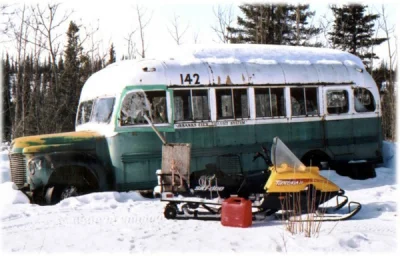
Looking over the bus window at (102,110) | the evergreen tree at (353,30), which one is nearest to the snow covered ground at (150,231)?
the bus window at (102,110)

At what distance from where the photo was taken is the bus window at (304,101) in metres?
10.2

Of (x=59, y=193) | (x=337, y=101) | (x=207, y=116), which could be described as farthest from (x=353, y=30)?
(x=59, y=193)

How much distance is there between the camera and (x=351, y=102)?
35.5 feet

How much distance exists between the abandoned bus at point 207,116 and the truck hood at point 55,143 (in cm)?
2

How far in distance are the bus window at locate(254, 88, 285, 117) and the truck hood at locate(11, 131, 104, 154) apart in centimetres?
343

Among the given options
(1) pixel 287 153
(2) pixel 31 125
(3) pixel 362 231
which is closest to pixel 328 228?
(3) pixel 362 231

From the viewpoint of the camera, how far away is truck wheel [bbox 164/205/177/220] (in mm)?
6825

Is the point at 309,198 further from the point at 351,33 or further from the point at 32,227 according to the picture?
the point at 351,33

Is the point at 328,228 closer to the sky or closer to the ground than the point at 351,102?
closer to the ground

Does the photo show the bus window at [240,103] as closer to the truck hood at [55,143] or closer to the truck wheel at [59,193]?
the truck hood at [55,143]

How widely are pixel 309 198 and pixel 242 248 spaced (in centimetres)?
203

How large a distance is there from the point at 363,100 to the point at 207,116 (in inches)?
166

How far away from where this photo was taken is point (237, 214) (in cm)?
627

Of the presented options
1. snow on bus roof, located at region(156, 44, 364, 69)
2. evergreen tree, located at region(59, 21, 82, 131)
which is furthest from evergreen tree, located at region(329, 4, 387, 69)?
snow on bus roof, located at region(156, 44, 364, 69)
